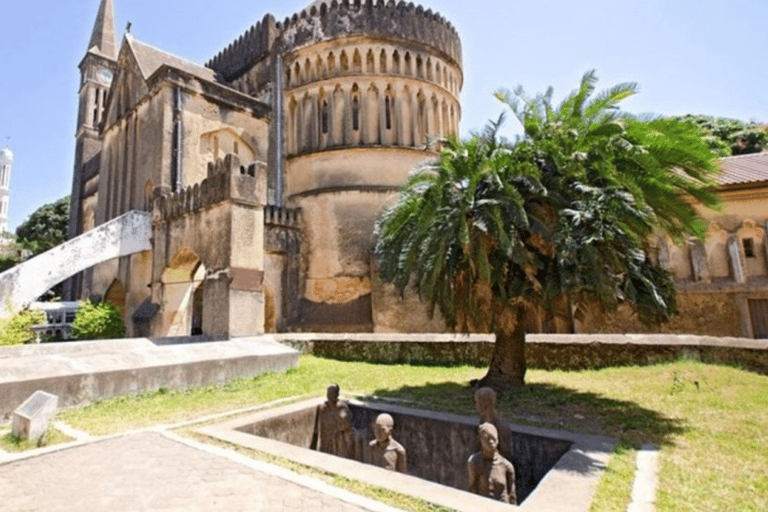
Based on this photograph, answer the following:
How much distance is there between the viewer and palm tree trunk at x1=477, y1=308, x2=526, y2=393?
314 inches

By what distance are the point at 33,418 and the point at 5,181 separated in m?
129

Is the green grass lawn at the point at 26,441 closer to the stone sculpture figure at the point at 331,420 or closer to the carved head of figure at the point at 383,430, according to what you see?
the stone sculpture figure at the point at 331,420

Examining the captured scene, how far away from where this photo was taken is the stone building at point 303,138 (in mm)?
17031

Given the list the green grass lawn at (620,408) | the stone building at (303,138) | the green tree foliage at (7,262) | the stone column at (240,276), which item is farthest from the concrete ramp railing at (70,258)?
the green tree foliage at (7,262)

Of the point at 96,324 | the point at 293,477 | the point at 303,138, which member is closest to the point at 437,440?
the point at 293,477

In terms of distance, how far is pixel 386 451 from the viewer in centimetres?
488

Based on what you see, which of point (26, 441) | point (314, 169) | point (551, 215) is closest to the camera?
point (26, 441)

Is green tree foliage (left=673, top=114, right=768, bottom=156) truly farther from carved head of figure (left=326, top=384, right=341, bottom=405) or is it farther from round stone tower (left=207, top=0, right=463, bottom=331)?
carved head of figure (left=326, top=384, right=341, bottom=405)

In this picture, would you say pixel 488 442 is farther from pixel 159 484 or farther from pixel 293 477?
pixel 159 484

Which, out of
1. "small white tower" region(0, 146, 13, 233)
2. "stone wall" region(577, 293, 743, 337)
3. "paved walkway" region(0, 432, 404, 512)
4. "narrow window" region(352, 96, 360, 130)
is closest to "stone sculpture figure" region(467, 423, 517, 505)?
"paved walkway" region(0, 432, 404, 512)

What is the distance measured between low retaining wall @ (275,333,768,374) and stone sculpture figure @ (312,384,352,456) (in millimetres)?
5633

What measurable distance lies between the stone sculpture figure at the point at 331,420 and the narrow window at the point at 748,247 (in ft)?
56.1

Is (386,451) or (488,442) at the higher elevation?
(488,442)

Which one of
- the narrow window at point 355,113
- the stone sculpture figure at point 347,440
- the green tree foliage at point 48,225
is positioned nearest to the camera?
the stone sculpture figure at point 347,440
